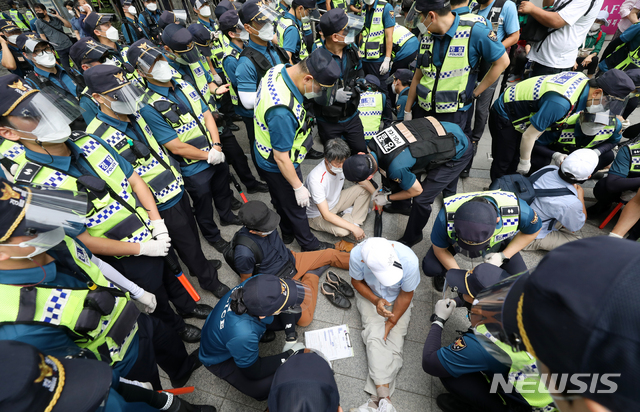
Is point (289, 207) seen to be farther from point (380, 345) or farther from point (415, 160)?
point (380, 345)

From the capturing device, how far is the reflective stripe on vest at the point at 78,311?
4.22ft

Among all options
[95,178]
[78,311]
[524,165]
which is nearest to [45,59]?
[95,178]

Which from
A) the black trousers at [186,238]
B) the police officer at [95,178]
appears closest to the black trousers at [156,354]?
the police officer at [95,178]

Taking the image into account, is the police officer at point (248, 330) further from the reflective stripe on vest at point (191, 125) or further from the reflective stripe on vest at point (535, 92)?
the reflective stripe on vest at point (535, 92)

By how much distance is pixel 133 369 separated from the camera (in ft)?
6.12

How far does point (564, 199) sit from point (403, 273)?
1802 millimetres

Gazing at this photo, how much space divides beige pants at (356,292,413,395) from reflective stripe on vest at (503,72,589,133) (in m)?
2.41

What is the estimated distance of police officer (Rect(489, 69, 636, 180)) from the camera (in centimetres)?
273

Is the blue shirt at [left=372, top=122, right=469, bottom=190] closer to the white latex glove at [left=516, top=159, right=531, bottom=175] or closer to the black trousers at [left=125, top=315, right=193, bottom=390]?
the white latex glove at [left=516, top=159, right=531, bottom=175]

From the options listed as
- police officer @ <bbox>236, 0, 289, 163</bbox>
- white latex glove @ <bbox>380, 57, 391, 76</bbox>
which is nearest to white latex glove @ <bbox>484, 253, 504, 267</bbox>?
police officer @ <bbox>236, 0, 289, 163</bbox>

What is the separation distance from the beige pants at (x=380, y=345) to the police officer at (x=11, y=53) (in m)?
6.42

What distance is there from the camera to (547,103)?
2.79m

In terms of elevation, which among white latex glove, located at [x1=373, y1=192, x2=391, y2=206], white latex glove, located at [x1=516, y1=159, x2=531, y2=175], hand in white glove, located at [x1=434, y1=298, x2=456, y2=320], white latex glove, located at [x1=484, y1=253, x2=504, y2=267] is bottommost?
hand in white glove, located at [x1=434, y1=298, x2=456, y2=320]

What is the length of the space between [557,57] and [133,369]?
5.73 meters
